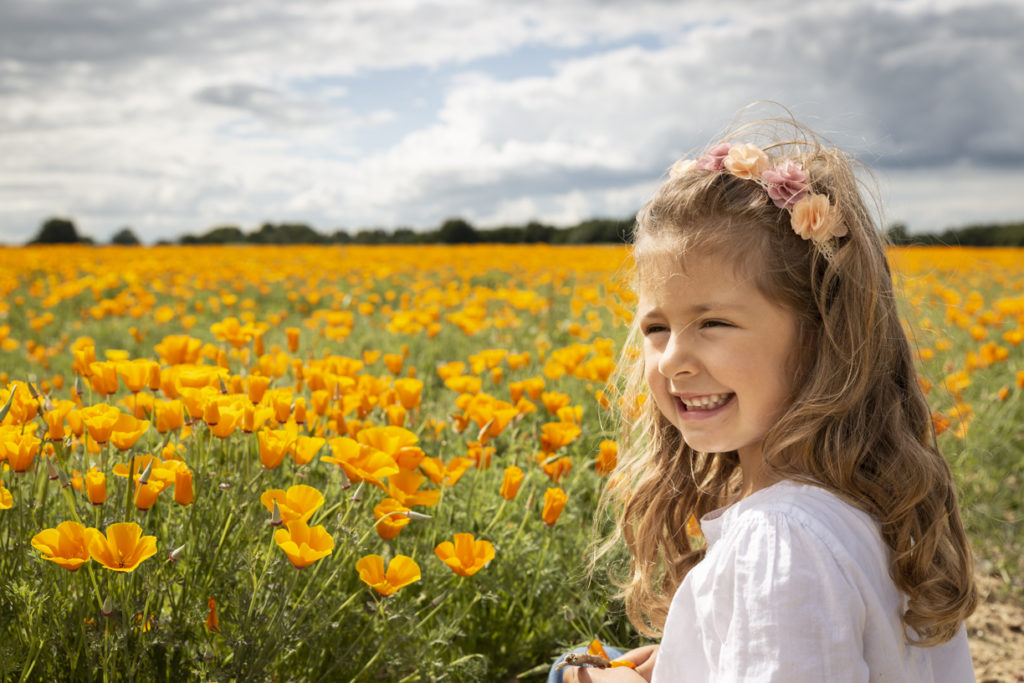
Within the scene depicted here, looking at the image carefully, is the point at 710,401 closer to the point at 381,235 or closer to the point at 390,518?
the point at 390,518

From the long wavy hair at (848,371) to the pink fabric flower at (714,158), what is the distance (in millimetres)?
17

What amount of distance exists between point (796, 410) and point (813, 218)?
34 cm

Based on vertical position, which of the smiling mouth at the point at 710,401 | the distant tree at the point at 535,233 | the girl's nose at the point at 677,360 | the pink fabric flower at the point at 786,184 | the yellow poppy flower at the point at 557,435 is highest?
the distant tree at the point at 535,233

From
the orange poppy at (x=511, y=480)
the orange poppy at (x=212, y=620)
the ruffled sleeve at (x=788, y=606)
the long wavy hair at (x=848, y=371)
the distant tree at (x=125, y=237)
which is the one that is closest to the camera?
the ruffled sleeve at (x=788, y=606)

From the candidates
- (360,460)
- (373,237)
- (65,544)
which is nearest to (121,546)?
(65,544)

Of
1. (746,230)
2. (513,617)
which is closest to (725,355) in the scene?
(746,230)

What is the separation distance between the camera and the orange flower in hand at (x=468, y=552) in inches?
72.0

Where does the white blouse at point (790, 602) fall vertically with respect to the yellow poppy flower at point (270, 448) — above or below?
below

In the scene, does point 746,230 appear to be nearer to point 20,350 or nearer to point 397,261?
point 20,350

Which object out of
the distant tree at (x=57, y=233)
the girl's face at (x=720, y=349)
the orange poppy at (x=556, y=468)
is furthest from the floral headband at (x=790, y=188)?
the distant tree at (x=57, y=233)

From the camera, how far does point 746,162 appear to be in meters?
1.59

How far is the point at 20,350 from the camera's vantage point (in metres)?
7.03

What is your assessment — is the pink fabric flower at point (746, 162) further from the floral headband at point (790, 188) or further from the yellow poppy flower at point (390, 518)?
the yellow poppy flower at point (390, 518)

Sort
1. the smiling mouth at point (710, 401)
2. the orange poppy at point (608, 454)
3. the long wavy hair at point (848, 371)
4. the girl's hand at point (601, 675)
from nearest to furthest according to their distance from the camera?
1. the long wavy hair at point (848, 371)
2. the smiling mouth at point (710, 401)
3. the girl's hand at point (601, 675)
4. the orange poppy at point (608, 454)
